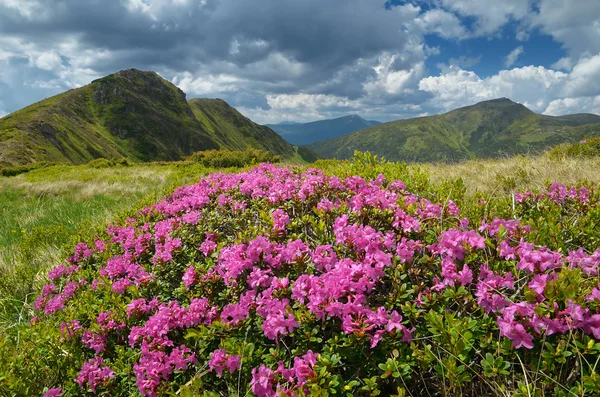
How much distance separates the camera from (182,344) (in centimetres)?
292

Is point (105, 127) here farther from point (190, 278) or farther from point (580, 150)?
point (190, 278)

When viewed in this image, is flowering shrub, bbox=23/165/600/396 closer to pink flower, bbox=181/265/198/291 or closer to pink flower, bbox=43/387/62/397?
pink flower, bbox=181/265/198/291

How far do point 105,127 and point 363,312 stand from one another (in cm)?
17976

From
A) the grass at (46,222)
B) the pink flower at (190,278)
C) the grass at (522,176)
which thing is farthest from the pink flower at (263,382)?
the grass at (522,176)

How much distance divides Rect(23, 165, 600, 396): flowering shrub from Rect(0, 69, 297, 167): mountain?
3211 inches

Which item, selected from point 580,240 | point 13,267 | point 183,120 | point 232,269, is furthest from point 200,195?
point 183,120

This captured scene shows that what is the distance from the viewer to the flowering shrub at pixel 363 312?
2117 mm

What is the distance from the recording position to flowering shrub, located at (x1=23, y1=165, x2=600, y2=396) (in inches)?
83.4

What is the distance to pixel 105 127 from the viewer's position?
502ft

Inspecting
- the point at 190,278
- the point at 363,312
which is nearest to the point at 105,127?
the point at 190,278

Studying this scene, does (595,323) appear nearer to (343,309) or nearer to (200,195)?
(343,309)

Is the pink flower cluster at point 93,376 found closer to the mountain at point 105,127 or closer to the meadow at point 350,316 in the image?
Result: the meadow at point 350,316

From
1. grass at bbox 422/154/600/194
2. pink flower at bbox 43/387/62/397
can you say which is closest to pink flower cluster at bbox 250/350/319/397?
pink flower at bbox 43/387/62/397

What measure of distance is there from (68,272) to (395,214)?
16.1 ft
